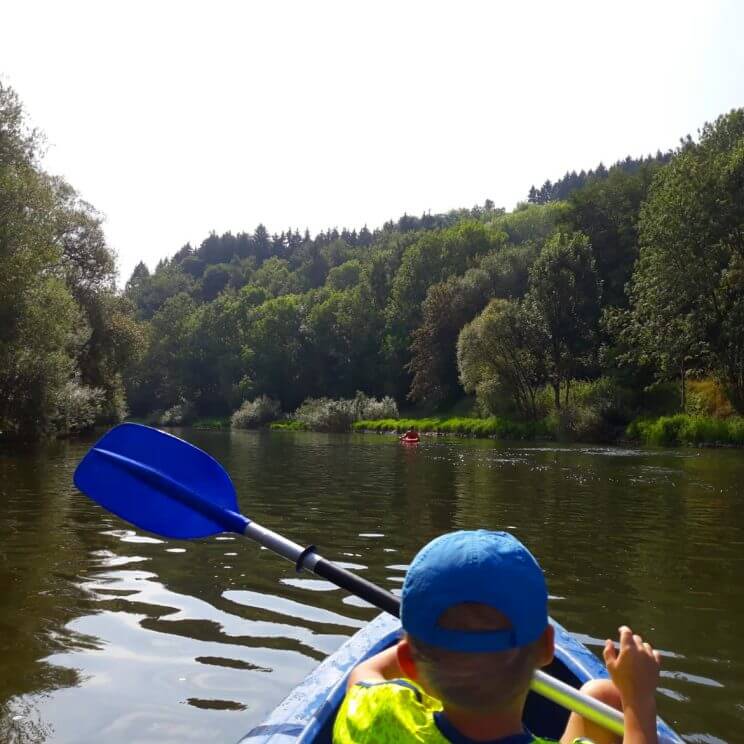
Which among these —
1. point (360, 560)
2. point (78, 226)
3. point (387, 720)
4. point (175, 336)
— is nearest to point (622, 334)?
point (78, 226)

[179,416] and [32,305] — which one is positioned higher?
[32,305]

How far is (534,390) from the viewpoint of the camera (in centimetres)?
3844

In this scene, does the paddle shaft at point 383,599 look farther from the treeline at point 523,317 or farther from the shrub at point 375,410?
the shrub at point 375,410

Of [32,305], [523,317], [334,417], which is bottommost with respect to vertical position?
[334,417]

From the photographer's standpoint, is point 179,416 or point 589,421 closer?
point 589,421

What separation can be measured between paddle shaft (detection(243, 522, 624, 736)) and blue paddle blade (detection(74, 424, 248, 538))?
0.34 m

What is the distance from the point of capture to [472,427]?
39.2 m

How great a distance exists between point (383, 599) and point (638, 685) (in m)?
1.51

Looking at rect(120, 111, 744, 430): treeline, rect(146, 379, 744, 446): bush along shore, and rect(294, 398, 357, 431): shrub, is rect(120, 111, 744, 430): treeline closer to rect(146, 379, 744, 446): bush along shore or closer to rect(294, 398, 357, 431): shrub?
rect(146, 379, 744, 446): bush along shore

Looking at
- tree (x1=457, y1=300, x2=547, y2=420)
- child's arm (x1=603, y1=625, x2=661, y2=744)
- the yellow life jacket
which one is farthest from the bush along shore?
the yellow life jacket

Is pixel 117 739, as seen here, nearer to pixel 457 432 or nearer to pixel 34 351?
pixel 34 351

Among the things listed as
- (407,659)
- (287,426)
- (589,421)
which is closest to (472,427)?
(589,421)

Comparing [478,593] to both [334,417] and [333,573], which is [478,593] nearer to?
[333,573]

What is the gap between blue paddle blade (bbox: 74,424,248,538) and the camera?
384 centimetres
